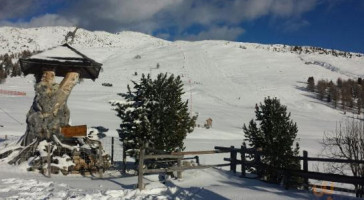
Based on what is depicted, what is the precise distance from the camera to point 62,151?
1748 centimetres

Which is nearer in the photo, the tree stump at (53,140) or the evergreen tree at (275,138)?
the evergreen tree at (275,138)

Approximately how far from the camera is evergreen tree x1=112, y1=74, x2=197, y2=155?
16547mm

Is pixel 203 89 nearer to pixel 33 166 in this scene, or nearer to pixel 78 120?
pixel 78 120

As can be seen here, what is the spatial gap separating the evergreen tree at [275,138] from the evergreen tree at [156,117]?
2.86 meters

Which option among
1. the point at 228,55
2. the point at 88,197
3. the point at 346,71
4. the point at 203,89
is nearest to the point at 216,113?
the point at 203,89

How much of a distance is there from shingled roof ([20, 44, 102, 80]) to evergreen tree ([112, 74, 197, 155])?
8.63 ft

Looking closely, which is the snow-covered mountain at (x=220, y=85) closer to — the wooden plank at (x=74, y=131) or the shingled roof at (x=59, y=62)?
the shingled roof at (x=59, y=62)

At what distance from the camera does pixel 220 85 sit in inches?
2825

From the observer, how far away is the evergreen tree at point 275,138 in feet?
51.2

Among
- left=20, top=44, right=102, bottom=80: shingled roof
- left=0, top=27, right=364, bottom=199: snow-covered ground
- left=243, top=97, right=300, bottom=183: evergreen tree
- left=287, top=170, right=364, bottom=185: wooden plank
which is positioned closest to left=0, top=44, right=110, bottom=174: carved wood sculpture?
left=20, top=44, right=102, bottom=80: shingled roof

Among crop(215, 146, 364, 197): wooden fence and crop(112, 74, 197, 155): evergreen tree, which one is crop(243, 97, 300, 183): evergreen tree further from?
crop(112, 74, 197, 155): evergreen tree

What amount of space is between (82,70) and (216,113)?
105ft

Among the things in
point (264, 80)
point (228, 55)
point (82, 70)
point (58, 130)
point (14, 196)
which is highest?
point (228, 55)

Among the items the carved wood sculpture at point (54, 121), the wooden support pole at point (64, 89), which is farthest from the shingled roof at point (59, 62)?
the wooden support pole at point (64, 89)
